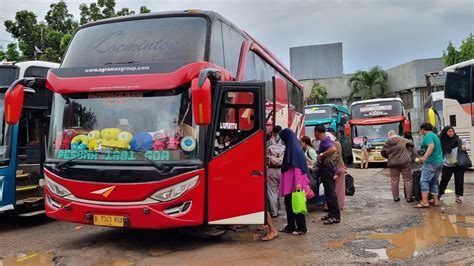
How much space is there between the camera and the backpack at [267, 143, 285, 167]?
7797mm

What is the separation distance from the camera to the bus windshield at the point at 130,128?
19.4 feet

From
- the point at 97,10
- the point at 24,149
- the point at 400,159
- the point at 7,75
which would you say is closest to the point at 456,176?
the point at 400,159

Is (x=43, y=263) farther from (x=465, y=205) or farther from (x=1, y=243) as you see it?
(x=465, y=205)

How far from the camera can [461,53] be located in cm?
2778

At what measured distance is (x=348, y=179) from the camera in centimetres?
985

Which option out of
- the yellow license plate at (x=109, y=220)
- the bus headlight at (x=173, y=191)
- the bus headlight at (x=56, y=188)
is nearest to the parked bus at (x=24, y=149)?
the bus headlight at (x=56, y=188)

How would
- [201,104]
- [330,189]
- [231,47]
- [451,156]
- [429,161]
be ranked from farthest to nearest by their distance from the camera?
[451,156]
[429,161]
[330,189]
[231,47]
[201,104]

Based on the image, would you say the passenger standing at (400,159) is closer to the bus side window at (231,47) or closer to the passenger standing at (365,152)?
the bus side window at (231,47)

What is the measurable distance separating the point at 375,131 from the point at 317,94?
55.4 ft

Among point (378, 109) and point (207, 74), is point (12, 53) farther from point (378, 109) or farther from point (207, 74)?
point (207, 74)

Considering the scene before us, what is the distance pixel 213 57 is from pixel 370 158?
15.5 metres

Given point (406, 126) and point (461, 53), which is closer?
point (406, 126)

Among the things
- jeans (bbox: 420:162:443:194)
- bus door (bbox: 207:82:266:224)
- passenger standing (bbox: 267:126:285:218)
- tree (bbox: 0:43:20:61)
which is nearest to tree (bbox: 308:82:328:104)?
tree (bbox: 0:43:20:61)

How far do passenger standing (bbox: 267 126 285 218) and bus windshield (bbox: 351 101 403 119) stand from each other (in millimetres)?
14166
